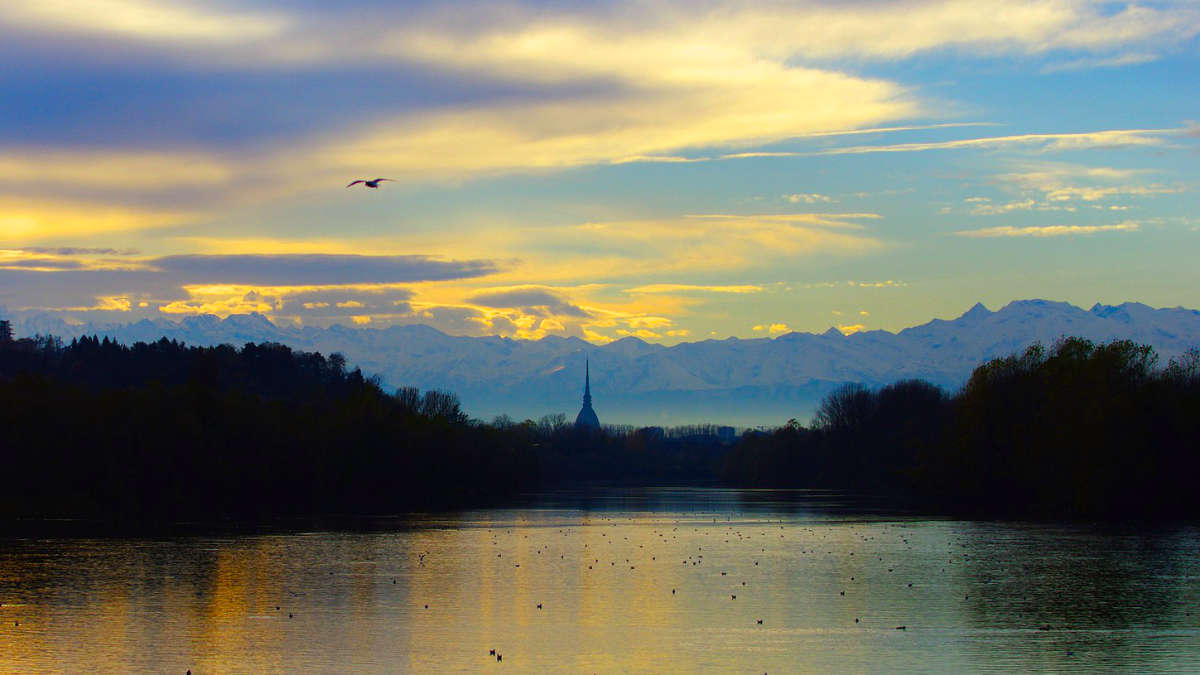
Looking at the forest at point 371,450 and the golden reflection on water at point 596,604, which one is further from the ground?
the forest at point 371,450

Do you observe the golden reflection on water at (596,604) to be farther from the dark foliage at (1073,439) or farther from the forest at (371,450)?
the forest at (371,450)

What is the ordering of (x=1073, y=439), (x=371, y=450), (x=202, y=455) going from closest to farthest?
(x=1073, y=439), (x=202, y=455), (x=371, y=450)

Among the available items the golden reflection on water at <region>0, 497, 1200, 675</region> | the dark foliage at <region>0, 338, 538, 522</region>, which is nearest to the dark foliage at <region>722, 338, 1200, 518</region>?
the golden reflection on water at <region>0, 497, 1200, 675</region>

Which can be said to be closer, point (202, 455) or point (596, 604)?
point (596, 604)

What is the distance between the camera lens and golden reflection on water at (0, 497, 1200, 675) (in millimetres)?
33094

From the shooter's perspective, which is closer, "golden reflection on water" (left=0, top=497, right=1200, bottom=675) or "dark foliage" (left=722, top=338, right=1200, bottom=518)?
"golden reflection on water" (left=0, top=497, right=1200, bottom=675)

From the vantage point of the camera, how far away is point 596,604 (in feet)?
144

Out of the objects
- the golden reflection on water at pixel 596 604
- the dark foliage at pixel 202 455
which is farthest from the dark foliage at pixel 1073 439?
the dark foliage at pixel 202 455

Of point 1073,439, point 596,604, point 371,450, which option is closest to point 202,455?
point 371,450

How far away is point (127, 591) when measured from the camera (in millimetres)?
45281

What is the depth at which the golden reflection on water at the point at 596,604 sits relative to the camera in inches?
1303

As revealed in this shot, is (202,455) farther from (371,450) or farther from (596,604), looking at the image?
(596,604)

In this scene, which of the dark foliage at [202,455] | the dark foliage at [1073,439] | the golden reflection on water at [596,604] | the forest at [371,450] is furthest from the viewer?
the dark foliage at [202,455]

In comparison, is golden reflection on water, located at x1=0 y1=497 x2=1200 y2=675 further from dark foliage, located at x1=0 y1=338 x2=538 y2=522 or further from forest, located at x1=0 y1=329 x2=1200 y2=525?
dark foliage, located at x1=0 y1=338 x2=538 y2=522
